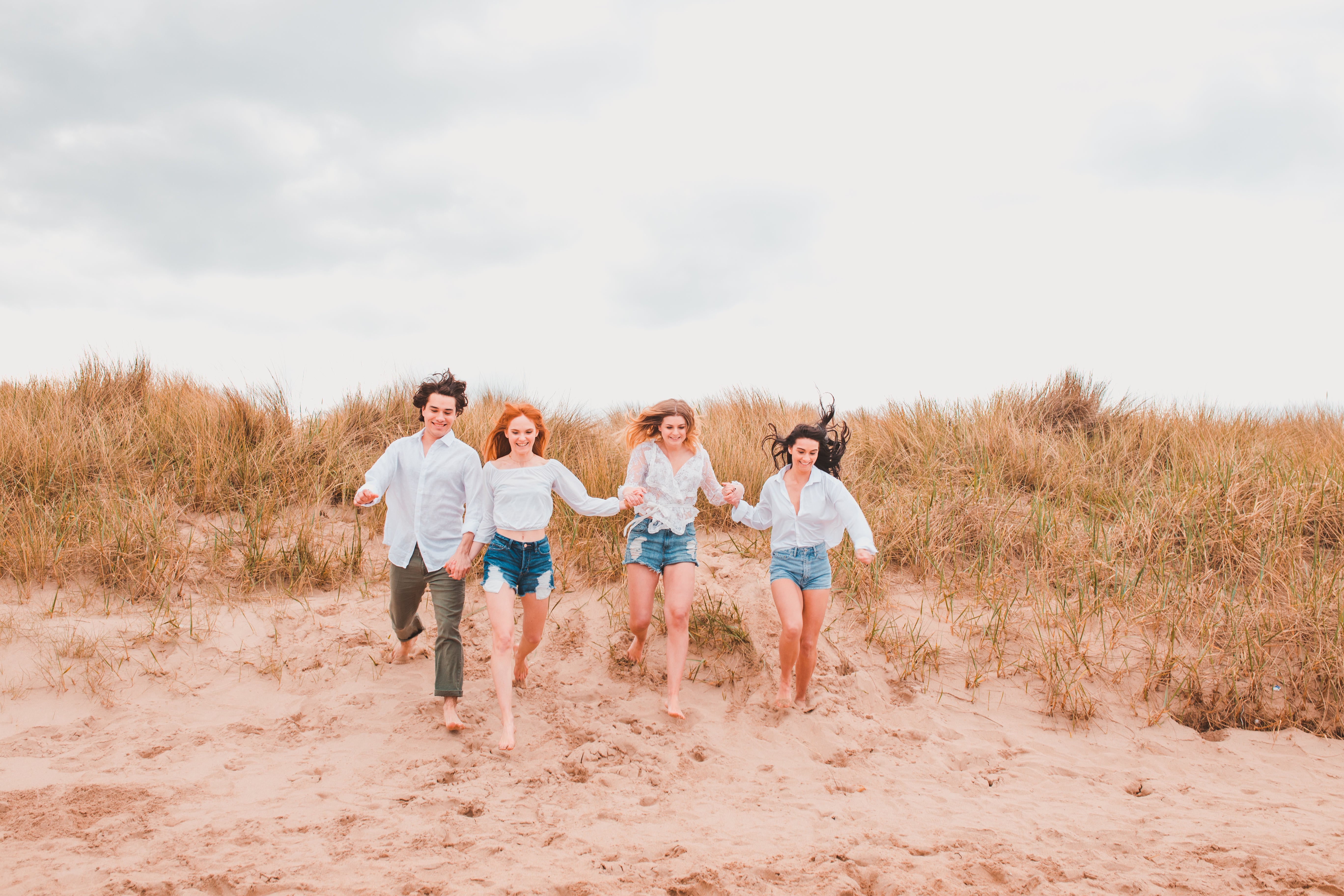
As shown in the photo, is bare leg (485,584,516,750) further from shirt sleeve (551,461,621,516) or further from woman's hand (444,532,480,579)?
shirt sleeve (551,461,621,516)

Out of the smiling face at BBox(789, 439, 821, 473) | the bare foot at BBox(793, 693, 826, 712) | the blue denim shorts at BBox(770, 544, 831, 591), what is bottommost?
the bare foot at BBox(793, 693, 826, 712)

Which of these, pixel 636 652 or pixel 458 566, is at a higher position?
pixel 458 566

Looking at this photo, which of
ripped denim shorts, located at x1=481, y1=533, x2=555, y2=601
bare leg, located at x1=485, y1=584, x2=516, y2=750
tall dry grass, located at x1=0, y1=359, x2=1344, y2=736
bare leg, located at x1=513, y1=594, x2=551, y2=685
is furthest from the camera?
tall dry grass, located at x1=0, y1=359, x2=1344, y2=736

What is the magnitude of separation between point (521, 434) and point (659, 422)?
0.91 meters

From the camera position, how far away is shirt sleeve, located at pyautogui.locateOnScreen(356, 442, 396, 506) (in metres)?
4.68

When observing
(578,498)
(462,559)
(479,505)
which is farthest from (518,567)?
(578,498)

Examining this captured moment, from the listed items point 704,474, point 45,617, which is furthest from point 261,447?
point 704,474

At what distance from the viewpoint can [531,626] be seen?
4.92 m

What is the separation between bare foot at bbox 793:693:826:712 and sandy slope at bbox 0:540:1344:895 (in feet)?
0.15

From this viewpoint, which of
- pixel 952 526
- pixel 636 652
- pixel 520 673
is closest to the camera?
pixel 520 673

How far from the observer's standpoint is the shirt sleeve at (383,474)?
4680mm

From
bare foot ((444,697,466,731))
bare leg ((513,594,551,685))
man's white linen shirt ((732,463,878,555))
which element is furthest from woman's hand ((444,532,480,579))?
man's white linen shirt ((732,463,878,555))

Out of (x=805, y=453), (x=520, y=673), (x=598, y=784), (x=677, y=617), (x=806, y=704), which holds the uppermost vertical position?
(x=805, y=453)

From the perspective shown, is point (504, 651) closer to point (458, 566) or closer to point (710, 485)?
point (458, 566)
